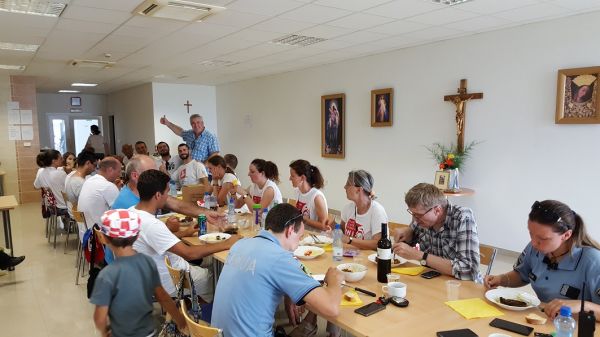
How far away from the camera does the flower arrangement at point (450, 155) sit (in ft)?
17.3

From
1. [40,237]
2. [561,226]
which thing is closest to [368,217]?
[561,226]

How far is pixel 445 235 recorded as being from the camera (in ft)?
8.13

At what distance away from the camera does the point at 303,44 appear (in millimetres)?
5805

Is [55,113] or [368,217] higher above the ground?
[55,113]

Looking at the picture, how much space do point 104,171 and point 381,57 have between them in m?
4.26

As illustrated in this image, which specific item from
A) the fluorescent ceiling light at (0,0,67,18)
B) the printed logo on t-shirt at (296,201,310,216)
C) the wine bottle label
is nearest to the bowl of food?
the wine bottle label

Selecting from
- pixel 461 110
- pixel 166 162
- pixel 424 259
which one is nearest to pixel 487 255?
pixel 424 259

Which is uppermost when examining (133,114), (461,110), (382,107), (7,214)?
(133,114)

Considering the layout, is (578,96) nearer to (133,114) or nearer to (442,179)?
(442,179)

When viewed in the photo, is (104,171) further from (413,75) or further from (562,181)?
(562,181)

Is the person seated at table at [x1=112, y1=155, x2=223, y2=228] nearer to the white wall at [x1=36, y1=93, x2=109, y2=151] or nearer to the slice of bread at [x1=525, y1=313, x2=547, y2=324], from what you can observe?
the slice of bread at [x1=525, y1=313, x2=547, y2=324]

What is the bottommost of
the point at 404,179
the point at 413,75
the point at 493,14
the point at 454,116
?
the point at 404,179

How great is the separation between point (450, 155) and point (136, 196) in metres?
3.76

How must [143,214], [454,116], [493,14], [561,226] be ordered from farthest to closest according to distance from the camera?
[454,116], [493,14], [143,214], [561,226]
